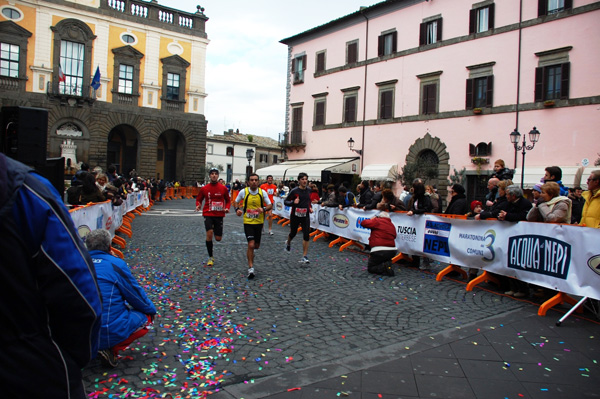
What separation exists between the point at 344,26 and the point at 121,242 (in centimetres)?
2769

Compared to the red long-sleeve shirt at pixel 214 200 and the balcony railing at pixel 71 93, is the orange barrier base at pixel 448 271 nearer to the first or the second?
the red long-sleeve shirt at pixel 214 200

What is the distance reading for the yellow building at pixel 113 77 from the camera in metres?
33.4

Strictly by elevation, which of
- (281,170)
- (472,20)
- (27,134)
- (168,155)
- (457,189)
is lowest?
(457,189)

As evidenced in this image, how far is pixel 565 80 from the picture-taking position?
21.4 metres

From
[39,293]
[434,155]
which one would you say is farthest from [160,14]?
[39,293]

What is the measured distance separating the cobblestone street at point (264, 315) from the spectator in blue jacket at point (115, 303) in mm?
261

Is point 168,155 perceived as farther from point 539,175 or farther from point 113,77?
point 539,175

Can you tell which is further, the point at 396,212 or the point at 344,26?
the point at 344,26

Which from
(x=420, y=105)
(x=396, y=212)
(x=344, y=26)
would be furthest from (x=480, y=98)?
(x=396, y=212)

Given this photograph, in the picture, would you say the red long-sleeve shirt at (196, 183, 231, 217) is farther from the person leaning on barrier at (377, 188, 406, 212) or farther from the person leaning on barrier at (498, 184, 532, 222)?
the person leaning on barrier at (498, 184, 532, 222)

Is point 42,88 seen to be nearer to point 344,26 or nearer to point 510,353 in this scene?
point 344,26

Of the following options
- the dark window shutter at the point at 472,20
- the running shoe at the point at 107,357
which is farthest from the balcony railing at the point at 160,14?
the running shoe at the point at 107,357

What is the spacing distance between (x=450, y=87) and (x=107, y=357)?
86.0 feet

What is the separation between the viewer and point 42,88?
1337 inches
